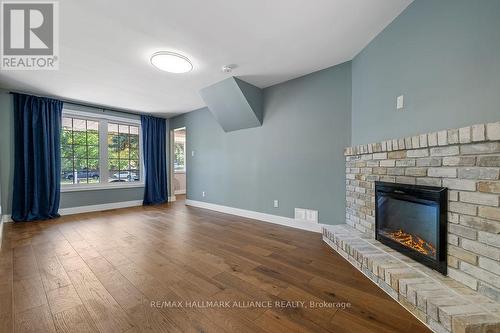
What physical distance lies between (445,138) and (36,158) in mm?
5847

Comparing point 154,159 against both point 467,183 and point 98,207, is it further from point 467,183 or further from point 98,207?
point 467,183

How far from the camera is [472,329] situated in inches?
38.3

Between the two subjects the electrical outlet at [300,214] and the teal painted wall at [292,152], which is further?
the electrical outlet at [300,214]

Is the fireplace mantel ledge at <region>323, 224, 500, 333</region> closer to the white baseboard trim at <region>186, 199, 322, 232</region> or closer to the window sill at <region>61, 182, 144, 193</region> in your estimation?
the white baseboard trim at <region>186, 199, 322, 232</region>

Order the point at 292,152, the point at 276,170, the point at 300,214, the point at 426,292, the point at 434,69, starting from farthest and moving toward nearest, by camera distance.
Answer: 1. the point at 276,170
2. the point at 292,152
3. the point at 300,214
4. the point at 434,69
5. the point at 426,292

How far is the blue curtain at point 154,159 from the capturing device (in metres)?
5.12

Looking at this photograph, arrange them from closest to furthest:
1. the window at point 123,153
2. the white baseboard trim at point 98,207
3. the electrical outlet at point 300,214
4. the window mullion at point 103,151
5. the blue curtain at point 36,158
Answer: the electrical outlet at point 300,214 < the blue curtain at point 36,158 < the white baseboard trim at point 98,207 < the window mullion at point 103,151 < the window at point 123,153

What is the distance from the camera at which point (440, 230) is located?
1.40 m

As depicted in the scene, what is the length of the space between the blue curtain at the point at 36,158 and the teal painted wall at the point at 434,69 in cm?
548

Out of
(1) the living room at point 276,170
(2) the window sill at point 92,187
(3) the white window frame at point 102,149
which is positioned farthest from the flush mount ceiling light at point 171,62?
(2) the window sill at point 92,187

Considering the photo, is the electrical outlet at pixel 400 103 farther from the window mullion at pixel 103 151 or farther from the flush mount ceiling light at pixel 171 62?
the window mullion at pixel 103 151

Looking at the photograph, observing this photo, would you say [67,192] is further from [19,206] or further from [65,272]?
[65,272]

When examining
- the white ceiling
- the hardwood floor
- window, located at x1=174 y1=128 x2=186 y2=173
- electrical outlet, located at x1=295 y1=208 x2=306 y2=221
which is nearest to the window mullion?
the white ceiling

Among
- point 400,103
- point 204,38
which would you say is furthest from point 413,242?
point 204,38
